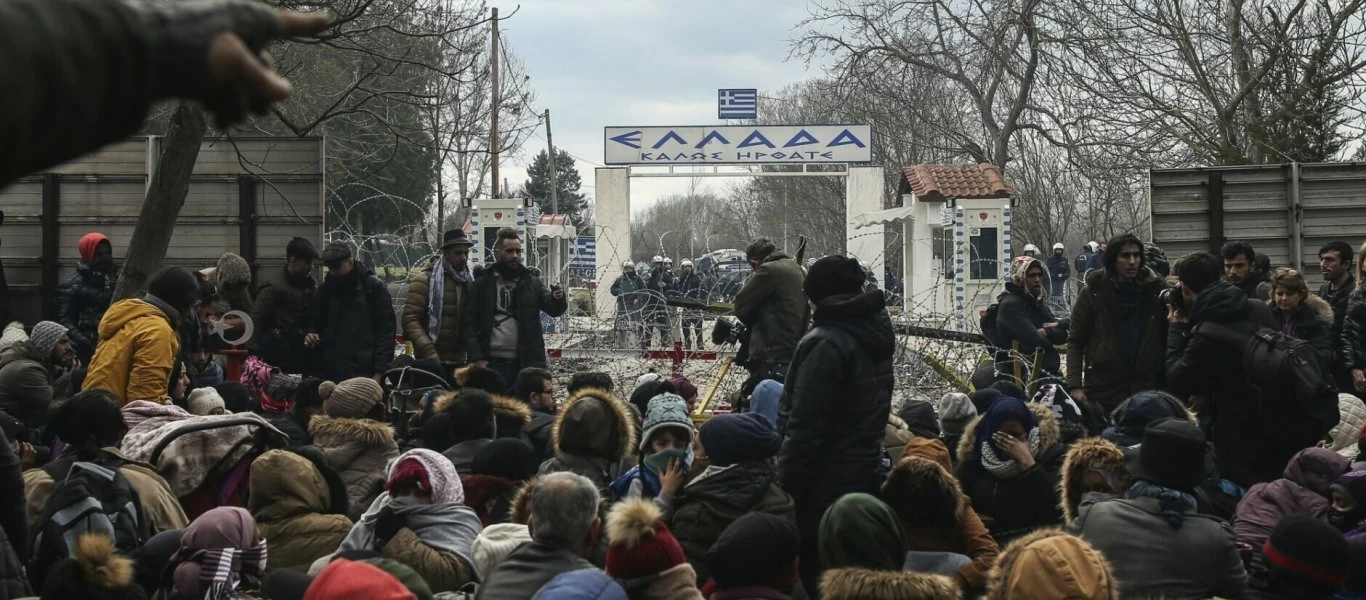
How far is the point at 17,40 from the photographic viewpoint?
1.30 m

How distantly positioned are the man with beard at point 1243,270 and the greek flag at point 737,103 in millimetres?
32878

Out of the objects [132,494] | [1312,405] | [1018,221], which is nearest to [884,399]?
[1312,405]

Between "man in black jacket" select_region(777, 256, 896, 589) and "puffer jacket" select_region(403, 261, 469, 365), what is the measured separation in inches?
170

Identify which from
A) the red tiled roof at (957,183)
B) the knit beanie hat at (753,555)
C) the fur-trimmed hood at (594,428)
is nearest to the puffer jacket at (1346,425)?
the fur-trimmed hood at (594,428)

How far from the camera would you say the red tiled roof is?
24969 millimetres

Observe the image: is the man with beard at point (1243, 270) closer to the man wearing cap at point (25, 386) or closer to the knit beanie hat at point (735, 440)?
the knit beanie hat at point (735, 440)

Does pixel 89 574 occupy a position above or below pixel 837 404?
below

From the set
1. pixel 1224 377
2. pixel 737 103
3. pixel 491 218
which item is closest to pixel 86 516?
pixel 1224 377

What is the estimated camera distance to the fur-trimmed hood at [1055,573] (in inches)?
142

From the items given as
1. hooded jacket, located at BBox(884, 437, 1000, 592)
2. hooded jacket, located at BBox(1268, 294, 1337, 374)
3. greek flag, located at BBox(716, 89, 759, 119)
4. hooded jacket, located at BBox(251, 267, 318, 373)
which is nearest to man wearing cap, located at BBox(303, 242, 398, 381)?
hooded jacket, located at BBox(251, 267, 318, 373)

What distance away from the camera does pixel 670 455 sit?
221 inches

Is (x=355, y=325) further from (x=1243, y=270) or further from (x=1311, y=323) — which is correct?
(x=1311, y=323)

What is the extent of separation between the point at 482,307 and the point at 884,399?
4455 mm

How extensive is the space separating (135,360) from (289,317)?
2736mm
